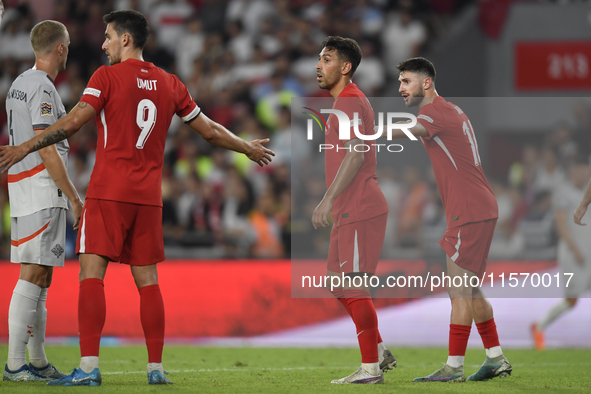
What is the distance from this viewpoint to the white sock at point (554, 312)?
8055mm

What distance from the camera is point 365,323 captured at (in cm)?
453

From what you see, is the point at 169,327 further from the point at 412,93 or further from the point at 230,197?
the point at 412,93

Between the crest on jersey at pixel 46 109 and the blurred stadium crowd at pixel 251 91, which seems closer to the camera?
the crest on jersey at pixel 46 109

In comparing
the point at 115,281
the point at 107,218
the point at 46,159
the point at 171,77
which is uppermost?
the point at 171,77

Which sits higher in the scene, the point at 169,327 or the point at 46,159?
the point at 46,159

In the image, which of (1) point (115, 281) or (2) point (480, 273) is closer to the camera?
(2) point (480, 273)

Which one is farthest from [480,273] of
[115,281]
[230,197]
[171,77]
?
[230,197]

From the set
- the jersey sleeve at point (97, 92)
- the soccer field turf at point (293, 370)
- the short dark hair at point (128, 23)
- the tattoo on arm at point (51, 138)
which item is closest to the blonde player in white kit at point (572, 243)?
the soccer field turf at point (293, 370)

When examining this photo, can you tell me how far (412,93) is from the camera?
5.08 m

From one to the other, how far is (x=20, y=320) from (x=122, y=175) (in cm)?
133

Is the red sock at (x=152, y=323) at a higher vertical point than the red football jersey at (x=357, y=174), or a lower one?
lower

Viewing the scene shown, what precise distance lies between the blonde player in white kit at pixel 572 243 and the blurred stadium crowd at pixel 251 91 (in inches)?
9.7

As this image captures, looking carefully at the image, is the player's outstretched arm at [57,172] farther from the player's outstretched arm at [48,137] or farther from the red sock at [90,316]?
the red sock at [90,316]

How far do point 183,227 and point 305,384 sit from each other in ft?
19.8
